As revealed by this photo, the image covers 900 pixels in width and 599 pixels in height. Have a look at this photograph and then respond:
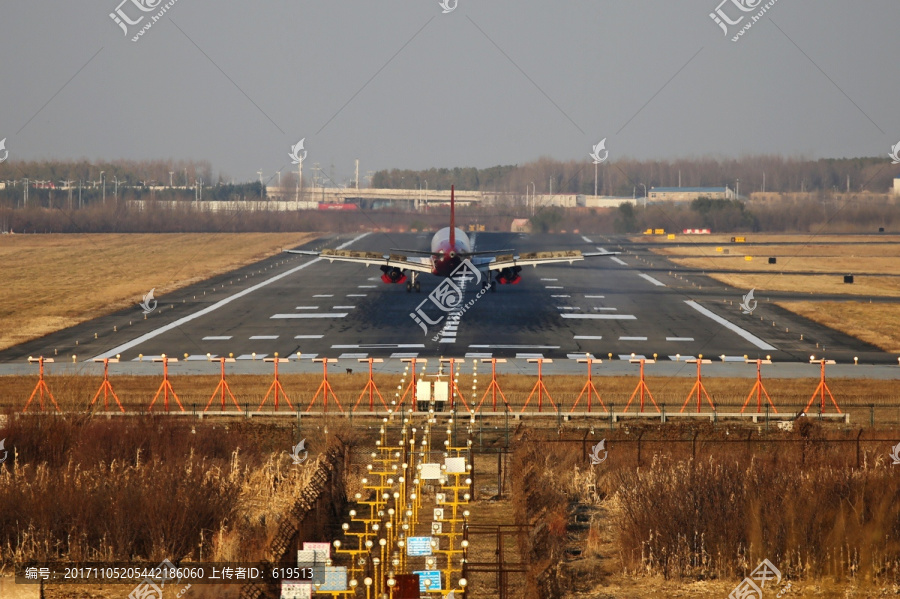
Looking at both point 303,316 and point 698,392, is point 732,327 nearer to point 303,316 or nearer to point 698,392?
point 698,392

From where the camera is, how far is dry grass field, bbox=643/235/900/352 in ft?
232

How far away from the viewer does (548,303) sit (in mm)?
80688

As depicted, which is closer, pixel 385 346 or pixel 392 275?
pixel 385 346

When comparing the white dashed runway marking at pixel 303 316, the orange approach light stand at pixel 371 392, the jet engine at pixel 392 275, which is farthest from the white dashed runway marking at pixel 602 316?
the orange approach light stand at pixel 371 392

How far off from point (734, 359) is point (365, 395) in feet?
69.4

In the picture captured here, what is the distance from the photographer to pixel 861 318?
72188 millimetres

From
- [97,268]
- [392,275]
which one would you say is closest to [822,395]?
[392,275]

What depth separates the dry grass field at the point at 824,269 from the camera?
232ft

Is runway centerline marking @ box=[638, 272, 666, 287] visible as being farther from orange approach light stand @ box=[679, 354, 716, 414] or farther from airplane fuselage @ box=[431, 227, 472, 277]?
orange approach light stand @ box=[679, 354, 716, 414]

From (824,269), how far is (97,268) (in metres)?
77.7

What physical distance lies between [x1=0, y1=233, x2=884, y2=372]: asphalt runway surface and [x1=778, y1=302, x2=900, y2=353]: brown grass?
59.3 inches

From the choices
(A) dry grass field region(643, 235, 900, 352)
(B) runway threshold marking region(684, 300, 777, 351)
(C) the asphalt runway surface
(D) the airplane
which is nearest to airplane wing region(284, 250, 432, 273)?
(D) the airplane

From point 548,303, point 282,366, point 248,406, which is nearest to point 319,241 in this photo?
point 548,303

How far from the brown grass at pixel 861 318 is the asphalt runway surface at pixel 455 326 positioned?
1.51m
